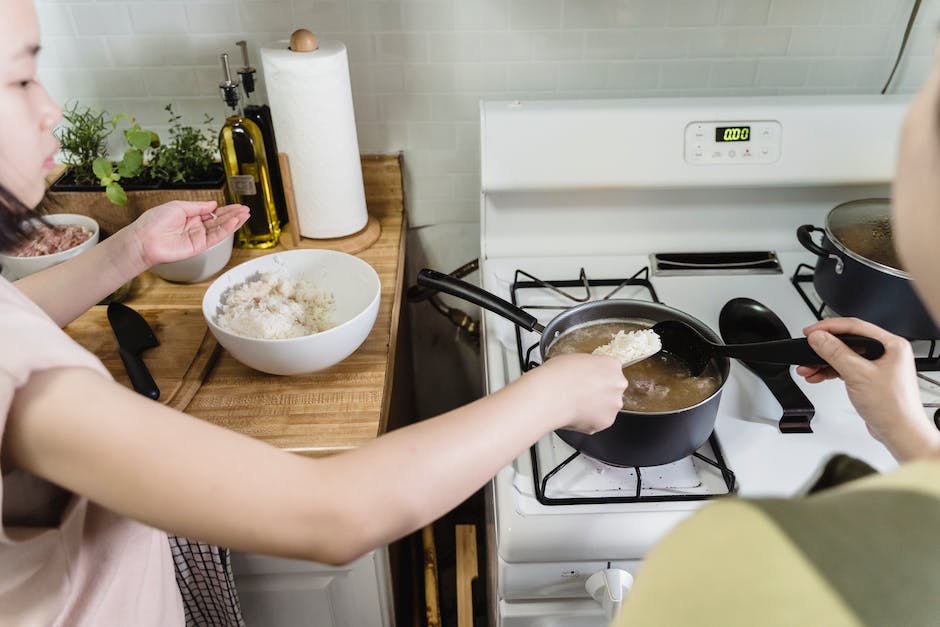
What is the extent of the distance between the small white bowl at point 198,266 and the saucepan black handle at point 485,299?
0.35 meters

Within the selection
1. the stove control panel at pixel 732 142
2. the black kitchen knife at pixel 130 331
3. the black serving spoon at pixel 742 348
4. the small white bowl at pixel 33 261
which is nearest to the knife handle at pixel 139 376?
the black kitchen knife at pixel 130 331

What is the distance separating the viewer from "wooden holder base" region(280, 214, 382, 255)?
4.05 ft

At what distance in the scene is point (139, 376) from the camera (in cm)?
89

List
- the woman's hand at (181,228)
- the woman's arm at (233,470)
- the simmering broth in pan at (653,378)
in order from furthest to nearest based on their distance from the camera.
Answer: the woman's hand at (181,228) < the simmering broth in pan at (653,378) < the woman's arm at (233,470)

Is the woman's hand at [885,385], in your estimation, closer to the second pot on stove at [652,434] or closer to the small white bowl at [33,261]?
the second pot on stove at [652,434]

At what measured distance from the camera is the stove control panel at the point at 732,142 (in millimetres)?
1167

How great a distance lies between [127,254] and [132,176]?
289 mm

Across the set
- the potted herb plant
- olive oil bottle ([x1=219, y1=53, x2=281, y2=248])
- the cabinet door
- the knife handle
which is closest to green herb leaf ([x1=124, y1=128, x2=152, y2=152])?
the potted herb plant

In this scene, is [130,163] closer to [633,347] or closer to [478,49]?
[478,49]

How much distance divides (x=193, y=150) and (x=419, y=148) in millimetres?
421

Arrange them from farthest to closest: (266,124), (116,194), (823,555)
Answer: (266,124) < (116,194) < (823,555)

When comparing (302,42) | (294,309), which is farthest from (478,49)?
(294,309)

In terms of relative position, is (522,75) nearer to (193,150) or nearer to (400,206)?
(400,206)

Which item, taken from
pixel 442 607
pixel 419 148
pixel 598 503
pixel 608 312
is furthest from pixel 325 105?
pixel 442 607
